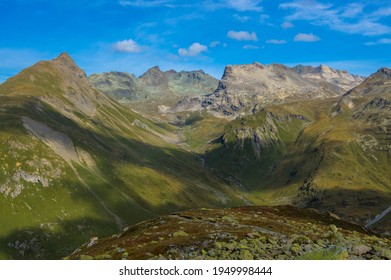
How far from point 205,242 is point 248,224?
2417cm
